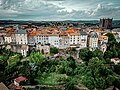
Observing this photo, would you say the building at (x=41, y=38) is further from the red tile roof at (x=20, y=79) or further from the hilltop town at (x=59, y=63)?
the red tile roof at (x=20, y=79)

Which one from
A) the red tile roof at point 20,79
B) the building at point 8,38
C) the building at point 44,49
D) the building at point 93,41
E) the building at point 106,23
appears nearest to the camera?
the red tile roof at point 20,79

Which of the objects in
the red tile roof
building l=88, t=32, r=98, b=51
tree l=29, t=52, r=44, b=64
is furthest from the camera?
building l=88, t=32, r=98, b=51

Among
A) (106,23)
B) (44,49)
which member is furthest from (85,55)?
(106,23)

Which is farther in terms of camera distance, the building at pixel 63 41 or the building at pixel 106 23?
the building at pixel 106 23

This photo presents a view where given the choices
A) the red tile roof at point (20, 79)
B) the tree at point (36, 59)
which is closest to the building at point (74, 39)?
the tree at point (36, 59)

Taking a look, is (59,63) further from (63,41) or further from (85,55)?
(63,41)

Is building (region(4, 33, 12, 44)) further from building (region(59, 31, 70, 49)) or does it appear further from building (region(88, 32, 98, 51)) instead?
building (region(88, 32, 98, 51))

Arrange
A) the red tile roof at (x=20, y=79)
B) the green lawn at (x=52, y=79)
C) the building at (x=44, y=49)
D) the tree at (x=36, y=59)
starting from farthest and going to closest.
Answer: the building at (x=44, y=49), the tree at (x=36, y=59), the green lawn at (x=52, y=79), the red tile roof at (x=20, y=79)

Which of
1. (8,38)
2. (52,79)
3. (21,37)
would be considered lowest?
(52,79)

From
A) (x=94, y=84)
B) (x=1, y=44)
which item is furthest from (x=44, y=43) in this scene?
(x=94, y=84)

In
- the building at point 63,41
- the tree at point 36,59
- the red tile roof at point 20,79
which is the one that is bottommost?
the red tile roof at point 20,79

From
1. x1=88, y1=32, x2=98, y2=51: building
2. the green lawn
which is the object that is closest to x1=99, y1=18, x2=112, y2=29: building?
x1=88, y1=32, x2=98, y2=51: building

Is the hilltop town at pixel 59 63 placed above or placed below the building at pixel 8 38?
below
